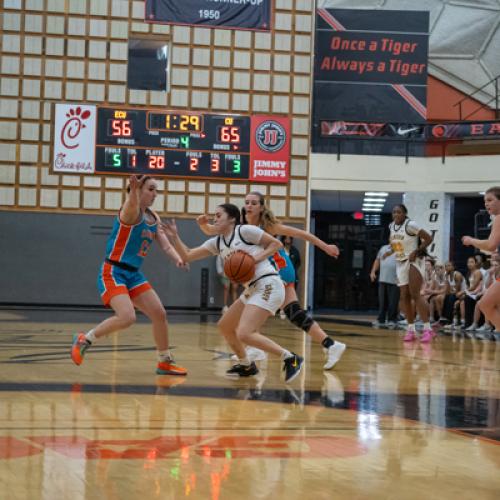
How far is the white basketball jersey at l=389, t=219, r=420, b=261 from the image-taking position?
13211mm

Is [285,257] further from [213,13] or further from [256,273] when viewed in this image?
[213,13]

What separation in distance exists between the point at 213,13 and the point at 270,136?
3304 millimetres

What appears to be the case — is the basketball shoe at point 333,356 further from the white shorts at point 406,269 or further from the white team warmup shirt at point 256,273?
the white shorts at point 406,269

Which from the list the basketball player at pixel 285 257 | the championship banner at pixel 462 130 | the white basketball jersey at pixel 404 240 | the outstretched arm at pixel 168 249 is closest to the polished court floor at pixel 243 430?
the basketball player at pixel 285 257

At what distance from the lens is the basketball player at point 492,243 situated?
26.4ft

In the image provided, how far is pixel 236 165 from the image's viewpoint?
74.3ft

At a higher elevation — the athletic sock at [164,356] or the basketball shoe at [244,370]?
the athletic sock at [164,356]

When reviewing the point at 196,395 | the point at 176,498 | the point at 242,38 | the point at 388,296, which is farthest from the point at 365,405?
the point at 242,38

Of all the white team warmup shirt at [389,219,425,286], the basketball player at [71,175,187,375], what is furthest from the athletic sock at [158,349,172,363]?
the white team warmup shirt at [389,219,425,286]

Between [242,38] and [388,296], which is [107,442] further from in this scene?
[242,38]

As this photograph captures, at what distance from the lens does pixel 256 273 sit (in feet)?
25.0

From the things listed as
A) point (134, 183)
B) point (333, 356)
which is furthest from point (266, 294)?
point (134, 183)

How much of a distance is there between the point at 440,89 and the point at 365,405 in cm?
2398

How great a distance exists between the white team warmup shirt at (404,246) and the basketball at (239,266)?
6.06 metres
